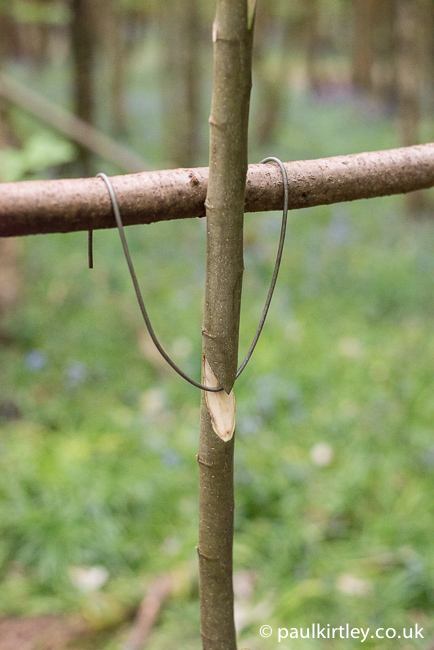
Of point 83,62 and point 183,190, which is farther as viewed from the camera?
point 83,62

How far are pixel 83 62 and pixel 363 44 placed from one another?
1213 cm

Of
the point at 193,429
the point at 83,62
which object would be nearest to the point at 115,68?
the point at 83,62

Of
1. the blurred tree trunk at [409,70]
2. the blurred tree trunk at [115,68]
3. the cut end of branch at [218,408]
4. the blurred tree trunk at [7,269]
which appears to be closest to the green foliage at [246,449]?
the blurred tree trunk at [7,269]

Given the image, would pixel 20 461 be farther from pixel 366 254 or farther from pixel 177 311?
pixel 366 254

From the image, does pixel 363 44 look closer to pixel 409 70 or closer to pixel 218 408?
pixel 409 70

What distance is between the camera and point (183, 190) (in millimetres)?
777

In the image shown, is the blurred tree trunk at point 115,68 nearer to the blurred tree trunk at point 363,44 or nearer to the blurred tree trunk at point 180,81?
the blurred tree trunk at point 180,81

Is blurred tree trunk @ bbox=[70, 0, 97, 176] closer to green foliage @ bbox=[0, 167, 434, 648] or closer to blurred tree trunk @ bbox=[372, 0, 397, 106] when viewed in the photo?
green foliage @ bbox=[0, 167, 434, 648]

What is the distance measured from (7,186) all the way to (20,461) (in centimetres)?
215

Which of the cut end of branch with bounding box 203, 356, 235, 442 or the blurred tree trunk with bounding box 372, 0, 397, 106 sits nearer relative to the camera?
the cut end of branch with bounding box 203, 356, 235, 442

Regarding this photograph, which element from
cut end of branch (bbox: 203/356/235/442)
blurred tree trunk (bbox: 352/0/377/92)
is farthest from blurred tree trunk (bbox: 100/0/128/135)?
cut end of branch (bbox: 203/356/235/442)

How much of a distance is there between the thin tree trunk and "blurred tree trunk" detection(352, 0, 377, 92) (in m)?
16.6

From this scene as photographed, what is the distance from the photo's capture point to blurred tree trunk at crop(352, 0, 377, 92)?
15.3 m

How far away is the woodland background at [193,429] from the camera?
209cm
